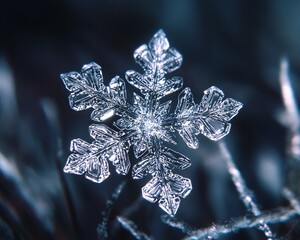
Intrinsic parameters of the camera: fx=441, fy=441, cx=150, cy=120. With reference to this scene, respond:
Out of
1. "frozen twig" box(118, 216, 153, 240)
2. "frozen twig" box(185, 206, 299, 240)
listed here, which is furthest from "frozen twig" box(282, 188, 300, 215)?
"frozen twig" box(118, 216, 153, 240)

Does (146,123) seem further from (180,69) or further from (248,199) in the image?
(180,69)

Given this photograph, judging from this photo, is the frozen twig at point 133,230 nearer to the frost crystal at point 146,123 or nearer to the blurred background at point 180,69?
the frost crystal at point 146,123

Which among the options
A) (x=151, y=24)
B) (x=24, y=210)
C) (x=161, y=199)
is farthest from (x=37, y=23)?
(x=161, y=199)

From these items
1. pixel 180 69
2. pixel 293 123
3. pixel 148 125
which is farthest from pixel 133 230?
pixel 180 69

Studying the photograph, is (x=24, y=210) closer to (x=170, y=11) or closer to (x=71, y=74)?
(x=71, y=74)

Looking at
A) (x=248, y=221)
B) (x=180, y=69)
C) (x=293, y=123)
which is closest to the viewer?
(x=248, y=221)

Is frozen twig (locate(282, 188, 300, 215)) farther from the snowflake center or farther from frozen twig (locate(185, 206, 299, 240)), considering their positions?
the snowflake center
